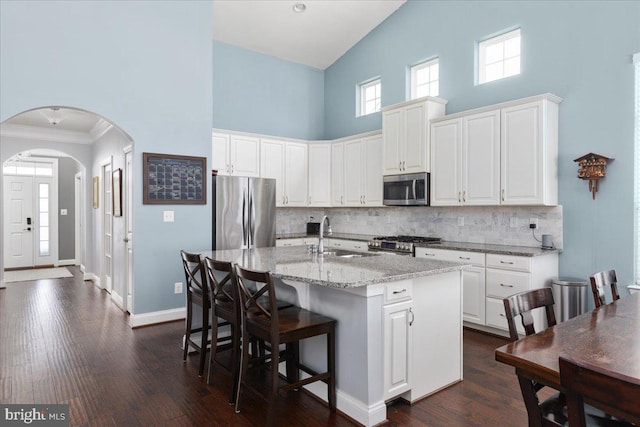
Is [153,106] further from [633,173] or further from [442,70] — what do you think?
[633,173]

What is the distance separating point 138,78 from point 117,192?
1.82 m

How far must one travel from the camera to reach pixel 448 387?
110 inches

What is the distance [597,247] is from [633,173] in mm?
765

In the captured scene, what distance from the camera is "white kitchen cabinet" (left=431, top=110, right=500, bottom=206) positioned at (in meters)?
4.25

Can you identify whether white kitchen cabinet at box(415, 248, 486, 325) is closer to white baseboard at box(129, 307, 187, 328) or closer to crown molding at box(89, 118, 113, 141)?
white baseboard at box(129, 307, 187, 328)

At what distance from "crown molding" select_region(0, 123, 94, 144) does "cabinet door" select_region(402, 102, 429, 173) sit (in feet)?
19.4

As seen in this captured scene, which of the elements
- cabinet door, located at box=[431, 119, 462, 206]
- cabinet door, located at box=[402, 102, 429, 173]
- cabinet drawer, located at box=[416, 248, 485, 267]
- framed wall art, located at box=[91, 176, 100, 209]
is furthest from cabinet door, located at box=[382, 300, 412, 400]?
framed wall art, located at box=[91, 176, 100, 209]

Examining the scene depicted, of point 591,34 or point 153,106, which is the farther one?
point 153,106

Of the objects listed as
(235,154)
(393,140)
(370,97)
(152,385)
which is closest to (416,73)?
(370,97)

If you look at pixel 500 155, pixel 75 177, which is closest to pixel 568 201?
pixel 500 155

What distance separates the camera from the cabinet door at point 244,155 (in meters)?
5.68

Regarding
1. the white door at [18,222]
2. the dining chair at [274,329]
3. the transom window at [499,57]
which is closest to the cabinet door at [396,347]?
the dining chair at [274,329]

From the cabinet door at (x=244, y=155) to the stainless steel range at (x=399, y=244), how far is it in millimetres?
2118

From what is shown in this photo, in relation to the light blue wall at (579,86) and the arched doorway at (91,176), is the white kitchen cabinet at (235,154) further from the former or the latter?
the light blue wall at (579,86)
